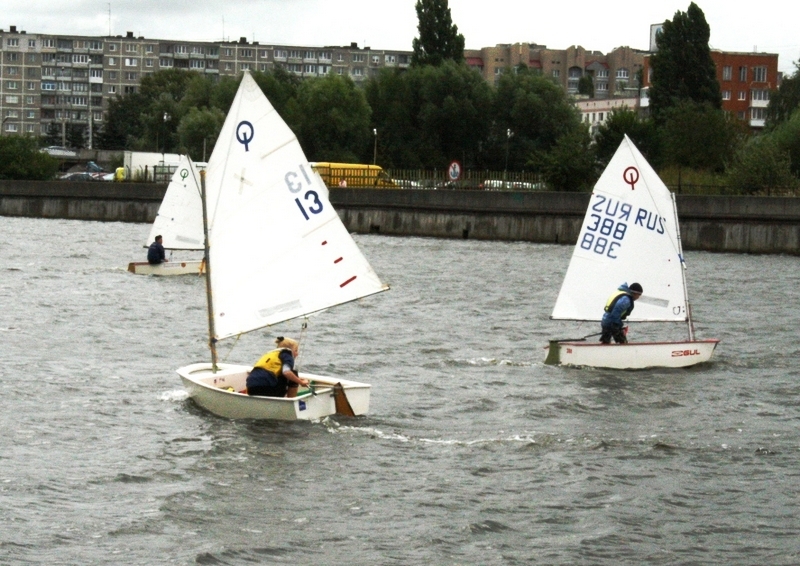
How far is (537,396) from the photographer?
23.8 m

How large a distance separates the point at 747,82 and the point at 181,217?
109931mm

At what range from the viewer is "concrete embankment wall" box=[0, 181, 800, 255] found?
6181cm

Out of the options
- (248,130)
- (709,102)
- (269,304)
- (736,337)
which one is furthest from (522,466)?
(709,102)

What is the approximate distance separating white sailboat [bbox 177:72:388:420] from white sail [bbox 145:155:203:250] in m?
29.7

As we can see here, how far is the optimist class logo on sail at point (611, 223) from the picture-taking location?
27734 millimetres

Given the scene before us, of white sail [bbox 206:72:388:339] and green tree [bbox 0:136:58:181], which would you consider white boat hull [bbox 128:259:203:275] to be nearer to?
white sail [bbox 206:72:388:339]

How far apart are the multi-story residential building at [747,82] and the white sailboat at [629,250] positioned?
4885 inches

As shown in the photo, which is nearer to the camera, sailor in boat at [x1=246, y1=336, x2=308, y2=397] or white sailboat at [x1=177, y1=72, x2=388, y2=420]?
sailor in boat at [x1=246, y1=336, x2=308, y2=397]

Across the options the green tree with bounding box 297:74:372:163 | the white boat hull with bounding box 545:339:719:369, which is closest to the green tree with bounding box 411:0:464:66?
the green tree with bounding box 297:74:372:163

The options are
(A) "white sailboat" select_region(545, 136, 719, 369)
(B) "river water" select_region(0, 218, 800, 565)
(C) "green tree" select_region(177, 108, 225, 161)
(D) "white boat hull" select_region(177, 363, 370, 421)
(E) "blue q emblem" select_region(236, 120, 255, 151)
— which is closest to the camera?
(B) "river water" select_region(0, 218, 800, 565)

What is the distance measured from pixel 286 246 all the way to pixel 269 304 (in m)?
0.90

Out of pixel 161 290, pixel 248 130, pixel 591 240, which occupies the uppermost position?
pixel 248 130

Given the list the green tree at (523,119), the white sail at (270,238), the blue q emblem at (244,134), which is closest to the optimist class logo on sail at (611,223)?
the white sail at (270,238)

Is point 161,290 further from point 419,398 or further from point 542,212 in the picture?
point 542,212
